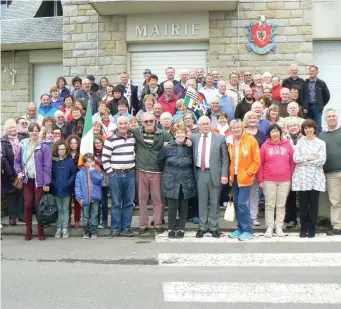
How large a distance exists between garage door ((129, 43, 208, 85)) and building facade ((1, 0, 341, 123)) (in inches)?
1.1

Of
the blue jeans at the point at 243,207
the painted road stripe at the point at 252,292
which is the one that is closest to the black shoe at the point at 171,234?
the blue jeans at the point at 243,207

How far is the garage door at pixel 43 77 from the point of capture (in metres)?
17.2

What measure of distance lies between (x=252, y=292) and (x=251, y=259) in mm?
1410

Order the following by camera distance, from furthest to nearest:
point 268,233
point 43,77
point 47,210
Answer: point 43,77 < point 47,210 < point 268,233

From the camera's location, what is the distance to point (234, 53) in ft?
47.0

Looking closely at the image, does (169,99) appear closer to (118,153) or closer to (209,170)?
(118,153)

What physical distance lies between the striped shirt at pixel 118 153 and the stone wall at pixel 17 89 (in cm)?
946

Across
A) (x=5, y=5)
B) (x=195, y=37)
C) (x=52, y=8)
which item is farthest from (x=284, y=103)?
(x=5, y=5)

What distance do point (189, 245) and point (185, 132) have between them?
6.19ft

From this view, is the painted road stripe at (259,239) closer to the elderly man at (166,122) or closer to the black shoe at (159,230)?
the black shoe at (159,230)

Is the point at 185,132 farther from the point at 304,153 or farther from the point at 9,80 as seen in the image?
the point at 9,80

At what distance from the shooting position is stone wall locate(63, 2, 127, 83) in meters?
14.6

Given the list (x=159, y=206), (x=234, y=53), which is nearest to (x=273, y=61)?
(x=234, y=53)

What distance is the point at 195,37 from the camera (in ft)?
Result: 47.1
